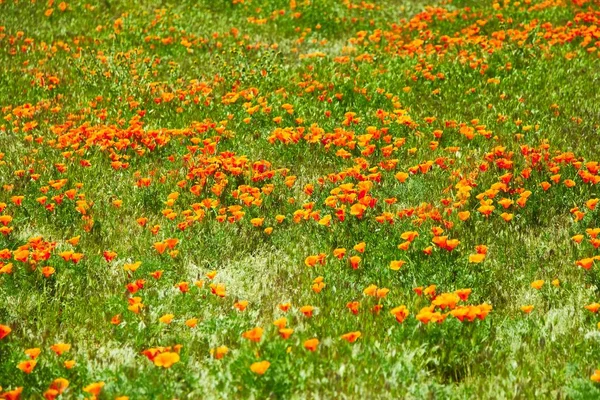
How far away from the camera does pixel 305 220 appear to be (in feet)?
20.4

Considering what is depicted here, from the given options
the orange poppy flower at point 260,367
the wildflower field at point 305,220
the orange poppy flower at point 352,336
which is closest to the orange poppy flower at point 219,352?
the wildflower field at point 305,220

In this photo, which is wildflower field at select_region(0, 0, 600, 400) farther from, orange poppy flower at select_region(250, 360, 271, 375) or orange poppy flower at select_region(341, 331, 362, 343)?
orange poppy flower at select_region(341, 331, 362, 343)

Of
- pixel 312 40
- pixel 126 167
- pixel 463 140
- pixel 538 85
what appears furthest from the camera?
pixel 312 40

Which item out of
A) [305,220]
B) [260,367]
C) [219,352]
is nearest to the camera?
[260,367]

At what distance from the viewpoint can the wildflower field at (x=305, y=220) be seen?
402 centimetres

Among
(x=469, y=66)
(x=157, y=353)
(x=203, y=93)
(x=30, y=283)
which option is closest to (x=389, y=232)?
(x=157, y=353)

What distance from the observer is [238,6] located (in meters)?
16.0

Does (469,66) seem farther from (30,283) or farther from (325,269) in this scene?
(30,283)

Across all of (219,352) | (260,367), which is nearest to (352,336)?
(260,367)

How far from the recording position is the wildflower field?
4.02m

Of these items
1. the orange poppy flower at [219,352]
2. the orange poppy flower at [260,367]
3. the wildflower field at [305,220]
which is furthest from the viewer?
the wildflower field at [305,220]

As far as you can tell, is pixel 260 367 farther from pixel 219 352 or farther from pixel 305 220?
pixel 305 220

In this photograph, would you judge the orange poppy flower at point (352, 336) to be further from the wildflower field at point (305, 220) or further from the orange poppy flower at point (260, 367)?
the orange poppy flower at point (260, 367)

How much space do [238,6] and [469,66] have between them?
7513 mm
